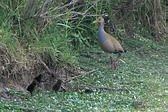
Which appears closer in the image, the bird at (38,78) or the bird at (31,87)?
the bird at (31,87)

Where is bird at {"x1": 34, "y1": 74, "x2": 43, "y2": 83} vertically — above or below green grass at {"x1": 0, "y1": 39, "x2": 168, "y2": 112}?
Result: above

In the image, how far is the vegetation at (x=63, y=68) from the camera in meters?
7.41

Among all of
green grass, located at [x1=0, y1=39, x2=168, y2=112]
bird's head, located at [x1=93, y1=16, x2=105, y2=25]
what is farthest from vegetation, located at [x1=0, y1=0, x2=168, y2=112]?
bird's head, located at [x1=93, y1=16, x2=105, y2=25]

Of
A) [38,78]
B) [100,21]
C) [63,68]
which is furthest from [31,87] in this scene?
[100,21]

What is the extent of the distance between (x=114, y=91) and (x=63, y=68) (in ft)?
2.86

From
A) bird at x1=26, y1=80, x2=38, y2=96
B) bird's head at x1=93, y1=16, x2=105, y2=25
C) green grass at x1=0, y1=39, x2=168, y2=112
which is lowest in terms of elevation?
green grass at x1=0, y1=39, x2=168, y2=112

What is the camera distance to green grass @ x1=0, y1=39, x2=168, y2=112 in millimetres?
7133

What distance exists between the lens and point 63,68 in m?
8.73

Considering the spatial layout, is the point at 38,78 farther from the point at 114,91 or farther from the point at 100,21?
the point at 100,21

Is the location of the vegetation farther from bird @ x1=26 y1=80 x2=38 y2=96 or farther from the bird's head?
the bird's head

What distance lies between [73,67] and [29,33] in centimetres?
97

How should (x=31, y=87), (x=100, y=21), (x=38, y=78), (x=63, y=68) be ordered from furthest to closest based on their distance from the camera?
(x=100, y=21) → (x=63, y=68) → (x=38, y=78) → (x=31, y=87)

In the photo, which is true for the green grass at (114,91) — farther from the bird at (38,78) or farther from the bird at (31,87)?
the bird at (38,78)

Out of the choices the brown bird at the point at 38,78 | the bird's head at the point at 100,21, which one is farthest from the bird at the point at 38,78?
the bird's head at the point at 100,21
